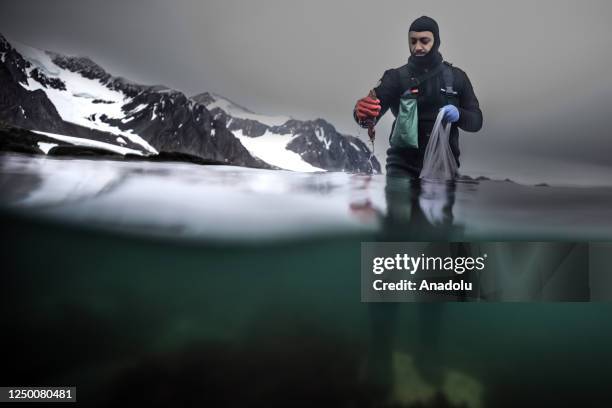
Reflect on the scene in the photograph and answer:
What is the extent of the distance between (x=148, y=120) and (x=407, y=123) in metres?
2.87

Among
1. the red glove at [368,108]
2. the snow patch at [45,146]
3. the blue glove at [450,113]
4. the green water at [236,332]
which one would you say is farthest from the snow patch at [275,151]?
the snow patch at [45,146]

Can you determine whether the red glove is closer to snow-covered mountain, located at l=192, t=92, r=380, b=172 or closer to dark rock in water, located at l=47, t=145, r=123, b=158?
snow-covered mountain, located at l=192, t=92, r=380, b=172

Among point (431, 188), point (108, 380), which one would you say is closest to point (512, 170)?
point (431, 188)

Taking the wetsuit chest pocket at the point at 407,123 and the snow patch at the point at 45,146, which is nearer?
the wetsuit chest pocket at the point at 407,123

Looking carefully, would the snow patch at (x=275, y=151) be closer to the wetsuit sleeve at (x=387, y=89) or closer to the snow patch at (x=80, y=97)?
the wetsuit sleeve at (x=387, y=89)

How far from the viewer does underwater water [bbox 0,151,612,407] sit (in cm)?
278

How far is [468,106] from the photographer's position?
2.74 meters

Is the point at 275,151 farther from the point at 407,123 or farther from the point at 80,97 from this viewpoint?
the point at 80,97

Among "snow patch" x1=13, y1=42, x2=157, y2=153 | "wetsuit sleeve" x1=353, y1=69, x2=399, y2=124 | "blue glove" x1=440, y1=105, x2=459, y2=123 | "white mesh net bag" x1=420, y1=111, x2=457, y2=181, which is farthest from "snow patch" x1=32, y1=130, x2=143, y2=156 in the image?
"blue glove" x1=440, y1=105, x2=459, y2=123

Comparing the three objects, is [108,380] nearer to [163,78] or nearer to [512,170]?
[163,78]

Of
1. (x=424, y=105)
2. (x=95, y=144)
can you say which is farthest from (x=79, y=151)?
(x=424, y=105)

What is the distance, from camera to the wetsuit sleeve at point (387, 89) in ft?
9.00

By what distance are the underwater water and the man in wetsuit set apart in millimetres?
332

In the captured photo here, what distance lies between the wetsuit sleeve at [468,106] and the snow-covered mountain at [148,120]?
117 centimetres
